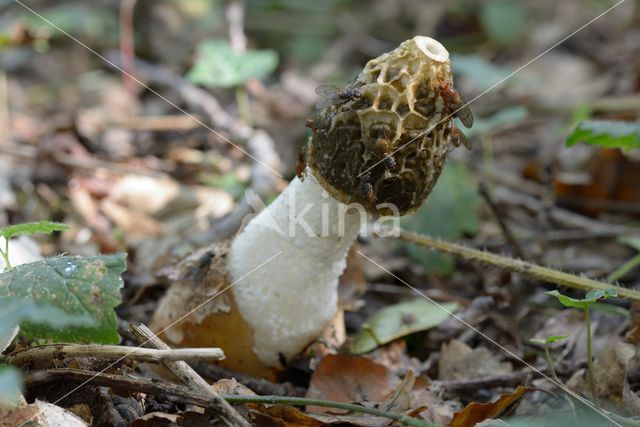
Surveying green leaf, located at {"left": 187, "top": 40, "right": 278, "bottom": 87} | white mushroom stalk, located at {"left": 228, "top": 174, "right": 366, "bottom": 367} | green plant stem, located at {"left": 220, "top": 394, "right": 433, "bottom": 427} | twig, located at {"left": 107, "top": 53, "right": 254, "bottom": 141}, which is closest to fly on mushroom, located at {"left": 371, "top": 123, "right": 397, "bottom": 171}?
white mushroom stalk, located at {"left": 228, "top": 174, "right": 366, "bottom": 367}

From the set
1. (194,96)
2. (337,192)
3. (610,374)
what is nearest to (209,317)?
(337,192)

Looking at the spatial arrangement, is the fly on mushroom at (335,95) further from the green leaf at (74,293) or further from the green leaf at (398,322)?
the green leaf at (398,322)

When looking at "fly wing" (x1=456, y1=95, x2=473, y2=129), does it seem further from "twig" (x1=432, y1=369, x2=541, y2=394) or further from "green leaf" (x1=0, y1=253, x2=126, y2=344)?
"green leaf" (x1=0, y1=253, x2=126, y2=344)

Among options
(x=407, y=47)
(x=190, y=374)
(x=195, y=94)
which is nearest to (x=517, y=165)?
(x=195, y=94)

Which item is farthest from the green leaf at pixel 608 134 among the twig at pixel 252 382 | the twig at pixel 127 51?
the twig at pixel 127 51

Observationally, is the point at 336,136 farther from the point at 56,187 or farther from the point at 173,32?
the point at 173,32
